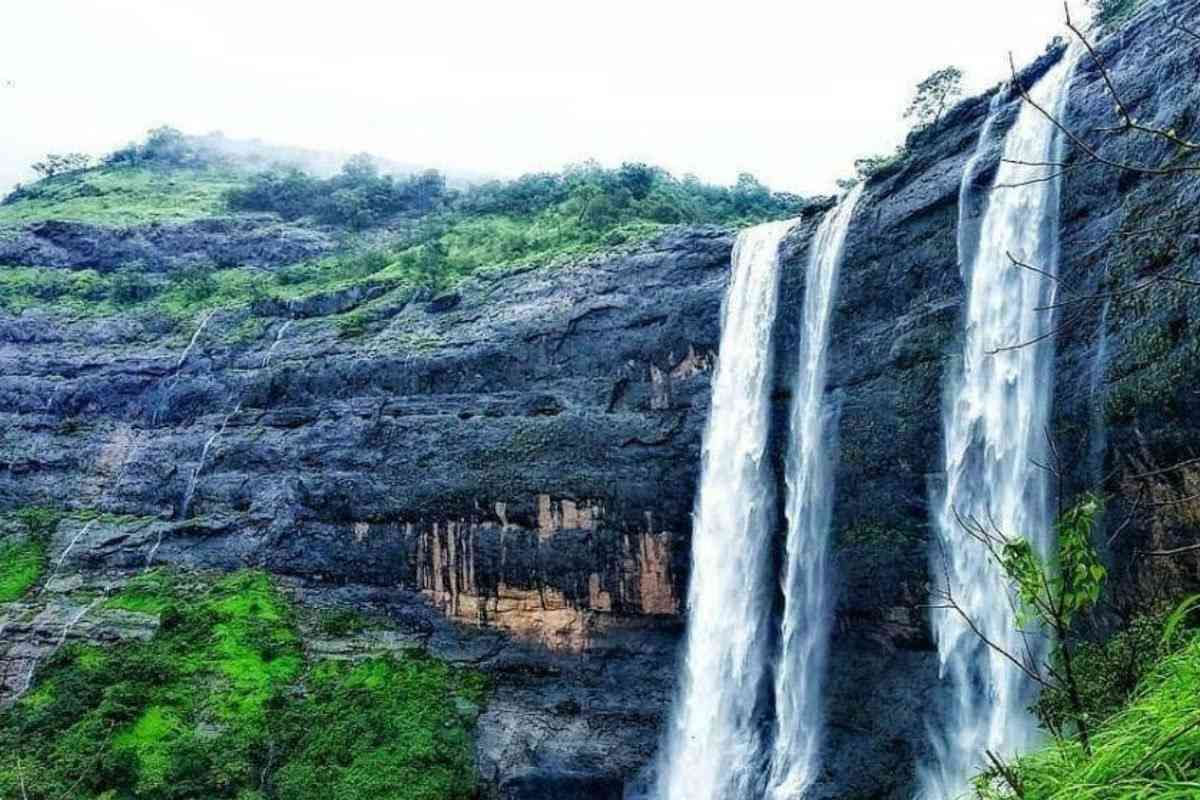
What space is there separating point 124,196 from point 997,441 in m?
52.0

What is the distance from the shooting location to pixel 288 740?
75.7 ft

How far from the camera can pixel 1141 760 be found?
9.43 feet

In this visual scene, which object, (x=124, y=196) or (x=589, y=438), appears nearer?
(x=589, y=438)

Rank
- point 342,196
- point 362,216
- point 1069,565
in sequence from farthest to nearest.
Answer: point 342,196
point 362,216
point 1069,565

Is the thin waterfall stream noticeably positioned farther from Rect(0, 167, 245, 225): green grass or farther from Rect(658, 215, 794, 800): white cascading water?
Rect(0, 167, 245, 225): green grass

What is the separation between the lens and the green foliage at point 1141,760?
8.98ft

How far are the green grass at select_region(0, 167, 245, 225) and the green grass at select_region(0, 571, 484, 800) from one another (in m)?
28.3

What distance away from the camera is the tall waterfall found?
1523 centimetres

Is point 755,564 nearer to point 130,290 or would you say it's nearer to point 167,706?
point 167,706

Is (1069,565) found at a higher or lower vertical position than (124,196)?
lower

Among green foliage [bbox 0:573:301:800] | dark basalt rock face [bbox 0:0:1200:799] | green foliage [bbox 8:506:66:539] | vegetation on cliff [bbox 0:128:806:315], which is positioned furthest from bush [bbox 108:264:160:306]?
green foliage [bbox 0:573:301:800]

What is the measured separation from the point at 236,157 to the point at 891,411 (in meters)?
67.2

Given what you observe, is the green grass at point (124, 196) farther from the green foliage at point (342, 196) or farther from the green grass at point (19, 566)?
the green grass at point (19, 566)

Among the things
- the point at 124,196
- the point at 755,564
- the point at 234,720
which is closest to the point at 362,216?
the point at 124,196
